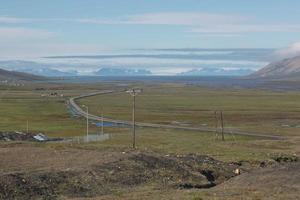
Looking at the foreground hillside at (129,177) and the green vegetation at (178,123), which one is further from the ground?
the foreground hillside at (129,177)

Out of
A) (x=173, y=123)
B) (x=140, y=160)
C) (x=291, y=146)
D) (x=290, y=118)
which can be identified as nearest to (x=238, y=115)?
(x=290, y=118)

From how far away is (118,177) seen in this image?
38594 millimetres

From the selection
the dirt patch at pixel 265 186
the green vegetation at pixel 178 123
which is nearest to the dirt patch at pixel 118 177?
the dirt patch at pixel 265 186

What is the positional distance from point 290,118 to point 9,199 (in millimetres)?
92549

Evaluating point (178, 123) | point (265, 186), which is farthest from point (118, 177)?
point (178, 123)

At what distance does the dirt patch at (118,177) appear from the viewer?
33688mm

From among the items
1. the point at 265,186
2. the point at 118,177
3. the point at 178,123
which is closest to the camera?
the point at 265,186

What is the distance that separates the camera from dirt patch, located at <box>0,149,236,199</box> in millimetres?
33688

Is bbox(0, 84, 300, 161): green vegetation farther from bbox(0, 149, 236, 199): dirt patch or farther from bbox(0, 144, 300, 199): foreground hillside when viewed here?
bbox(0, 149, 236, 199): dirt patch

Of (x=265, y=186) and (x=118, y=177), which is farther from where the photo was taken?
(x=118, y=177)

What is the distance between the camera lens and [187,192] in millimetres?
32281

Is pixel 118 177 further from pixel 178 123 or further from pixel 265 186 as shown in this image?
Answer: pixel 178 123

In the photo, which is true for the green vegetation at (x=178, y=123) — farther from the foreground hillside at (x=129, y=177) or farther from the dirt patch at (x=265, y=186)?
the dirt patch at (x=265, y=186)

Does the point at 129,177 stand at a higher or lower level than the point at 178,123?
higher
